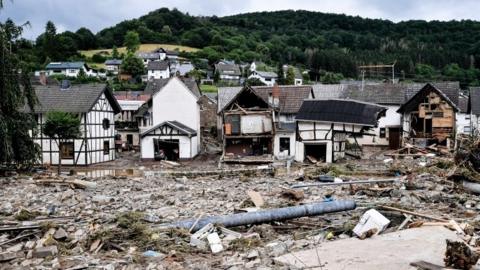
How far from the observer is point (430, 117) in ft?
128

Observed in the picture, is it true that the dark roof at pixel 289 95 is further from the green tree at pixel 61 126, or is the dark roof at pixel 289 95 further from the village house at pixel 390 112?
the green tree at pixel 61 126

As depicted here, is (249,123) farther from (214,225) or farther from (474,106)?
(214,225)

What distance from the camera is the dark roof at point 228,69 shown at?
10599 cm

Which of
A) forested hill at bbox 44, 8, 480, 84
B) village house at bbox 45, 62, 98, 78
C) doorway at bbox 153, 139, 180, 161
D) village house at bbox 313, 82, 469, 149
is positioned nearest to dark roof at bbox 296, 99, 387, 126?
doorway at bbox 153, 139, 180, 161

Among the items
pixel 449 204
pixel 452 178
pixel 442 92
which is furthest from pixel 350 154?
pixel 449 204

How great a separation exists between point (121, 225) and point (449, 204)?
9.47m

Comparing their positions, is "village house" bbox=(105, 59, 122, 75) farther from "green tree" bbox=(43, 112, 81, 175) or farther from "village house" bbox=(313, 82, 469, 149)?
"green tree" bbox=(43, 112, 81, 175)

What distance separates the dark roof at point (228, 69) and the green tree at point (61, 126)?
246 feet

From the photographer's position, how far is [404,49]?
487ft

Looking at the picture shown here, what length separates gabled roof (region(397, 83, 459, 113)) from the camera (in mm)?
38219

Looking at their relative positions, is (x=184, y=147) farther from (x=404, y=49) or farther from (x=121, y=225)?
(x=404, y=49)

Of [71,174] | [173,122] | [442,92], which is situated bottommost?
[71,174]

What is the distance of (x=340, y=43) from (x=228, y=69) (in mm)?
82968

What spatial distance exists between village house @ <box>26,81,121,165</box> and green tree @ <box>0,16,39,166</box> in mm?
7768
